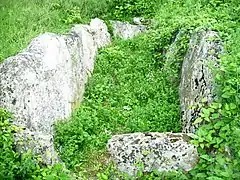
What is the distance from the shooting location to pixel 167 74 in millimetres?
7828

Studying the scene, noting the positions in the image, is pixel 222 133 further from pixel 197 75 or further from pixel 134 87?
pixel 134 87

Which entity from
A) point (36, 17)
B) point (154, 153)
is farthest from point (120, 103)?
point (36, 17)

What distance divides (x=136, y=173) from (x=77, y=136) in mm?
1145

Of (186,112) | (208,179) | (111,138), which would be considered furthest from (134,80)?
(208,179)

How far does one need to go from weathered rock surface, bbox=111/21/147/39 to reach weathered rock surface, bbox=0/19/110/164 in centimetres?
222

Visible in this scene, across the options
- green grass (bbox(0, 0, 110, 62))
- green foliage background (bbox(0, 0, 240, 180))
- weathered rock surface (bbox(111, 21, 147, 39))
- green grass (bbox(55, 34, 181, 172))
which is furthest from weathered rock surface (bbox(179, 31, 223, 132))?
weathered rock surface (bbox(111, 21, 147, 39))

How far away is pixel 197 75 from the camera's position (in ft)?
20.8

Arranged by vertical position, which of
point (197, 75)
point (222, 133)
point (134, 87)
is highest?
point (197, 75)

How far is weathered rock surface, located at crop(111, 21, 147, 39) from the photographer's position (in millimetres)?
9789

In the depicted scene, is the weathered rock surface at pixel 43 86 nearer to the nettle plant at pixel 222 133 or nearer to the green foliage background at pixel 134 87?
the green foliage background at pixel 134 87

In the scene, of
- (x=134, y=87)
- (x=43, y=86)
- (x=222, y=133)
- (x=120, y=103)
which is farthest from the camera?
(x=134, y=87)

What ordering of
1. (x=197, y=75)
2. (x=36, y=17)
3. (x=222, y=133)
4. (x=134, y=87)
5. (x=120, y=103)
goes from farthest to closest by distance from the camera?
(x=36, y=17) → (x=134, y=87) → (x=120, y=103) → (x=197, y=75) → (x=222, y=133)

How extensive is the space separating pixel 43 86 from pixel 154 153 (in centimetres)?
174

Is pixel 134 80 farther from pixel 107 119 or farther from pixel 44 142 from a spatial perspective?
pixel 44 142
